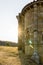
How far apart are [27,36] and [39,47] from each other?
133 inches

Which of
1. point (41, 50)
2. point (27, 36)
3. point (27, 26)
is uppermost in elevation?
point (27, 26)

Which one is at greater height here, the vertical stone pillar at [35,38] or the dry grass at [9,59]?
the vertical stone pillar at [35,38]

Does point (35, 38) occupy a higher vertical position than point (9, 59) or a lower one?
higher

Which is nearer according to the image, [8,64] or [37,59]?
[8,64]

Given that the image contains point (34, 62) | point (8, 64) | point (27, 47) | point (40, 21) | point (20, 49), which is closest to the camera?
point (8, 64)

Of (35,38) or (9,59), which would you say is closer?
(9,59)

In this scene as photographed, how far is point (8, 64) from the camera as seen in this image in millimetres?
15688

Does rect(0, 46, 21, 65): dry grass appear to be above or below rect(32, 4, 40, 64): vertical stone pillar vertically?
below

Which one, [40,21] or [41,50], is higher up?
[40,21]

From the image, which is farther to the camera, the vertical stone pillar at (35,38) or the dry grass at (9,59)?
the vertical stone pillar at (35,38)

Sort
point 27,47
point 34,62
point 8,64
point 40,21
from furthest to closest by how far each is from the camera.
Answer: point 27,47 → point 40,21 → point 34,62 → point 8,64

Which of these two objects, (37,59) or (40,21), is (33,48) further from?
(40,21)

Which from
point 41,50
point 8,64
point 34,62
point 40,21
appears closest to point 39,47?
point 41,50

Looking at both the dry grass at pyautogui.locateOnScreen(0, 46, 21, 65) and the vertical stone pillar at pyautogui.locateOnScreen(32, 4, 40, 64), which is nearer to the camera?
the dry grass at pyautogui.locateOnScreen(0, 46, 21, 65)
